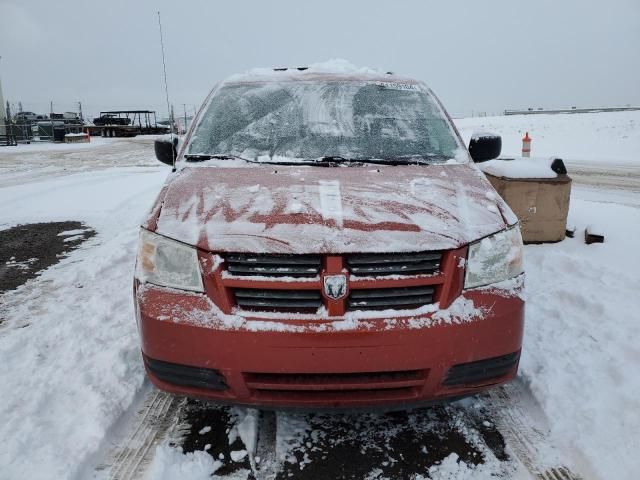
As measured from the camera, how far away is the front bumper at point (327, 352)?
192 cm

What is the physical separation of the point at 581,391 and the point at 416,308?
122 cm

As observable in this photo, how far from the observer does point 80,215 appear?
311 inches

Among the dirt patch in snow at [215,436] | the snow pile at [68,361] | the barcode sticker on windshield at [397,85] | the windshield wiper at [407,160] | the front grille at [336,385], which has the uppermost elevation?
the barcode sticker on windshield at [397,85]

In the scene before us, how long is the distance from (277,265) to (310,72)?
2202 mm

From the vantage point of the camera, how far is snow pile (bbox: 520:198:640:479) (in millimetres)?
2258

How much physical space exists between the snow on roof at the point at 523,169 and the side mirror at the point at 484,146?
5.89 ft

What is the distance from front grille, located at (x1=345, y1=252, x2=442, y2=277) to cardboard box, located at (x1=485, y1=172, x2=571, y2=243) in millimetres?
3523

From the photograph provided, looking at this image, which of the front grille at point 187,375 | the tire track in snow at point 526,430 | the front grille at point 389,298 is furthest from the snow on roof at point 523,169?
the front grille at point 187,375

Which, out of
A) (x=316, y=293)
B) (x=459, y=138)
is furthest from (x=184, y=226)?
(x=459, y=138)

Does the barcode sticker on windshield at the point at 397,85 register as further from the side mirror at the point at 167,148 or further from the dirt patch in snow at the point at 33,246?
the dirt patch in snow at the point at 33,246

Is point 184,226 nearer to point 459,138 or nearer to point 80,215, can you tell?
point 459,138

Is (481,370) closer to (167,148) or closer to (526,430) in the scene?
(526,430)

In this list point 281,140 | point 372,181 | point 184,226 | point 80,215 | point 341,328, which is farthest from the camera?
point 80,215

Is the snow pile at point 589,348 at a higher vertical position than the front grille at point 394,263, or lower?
lower
